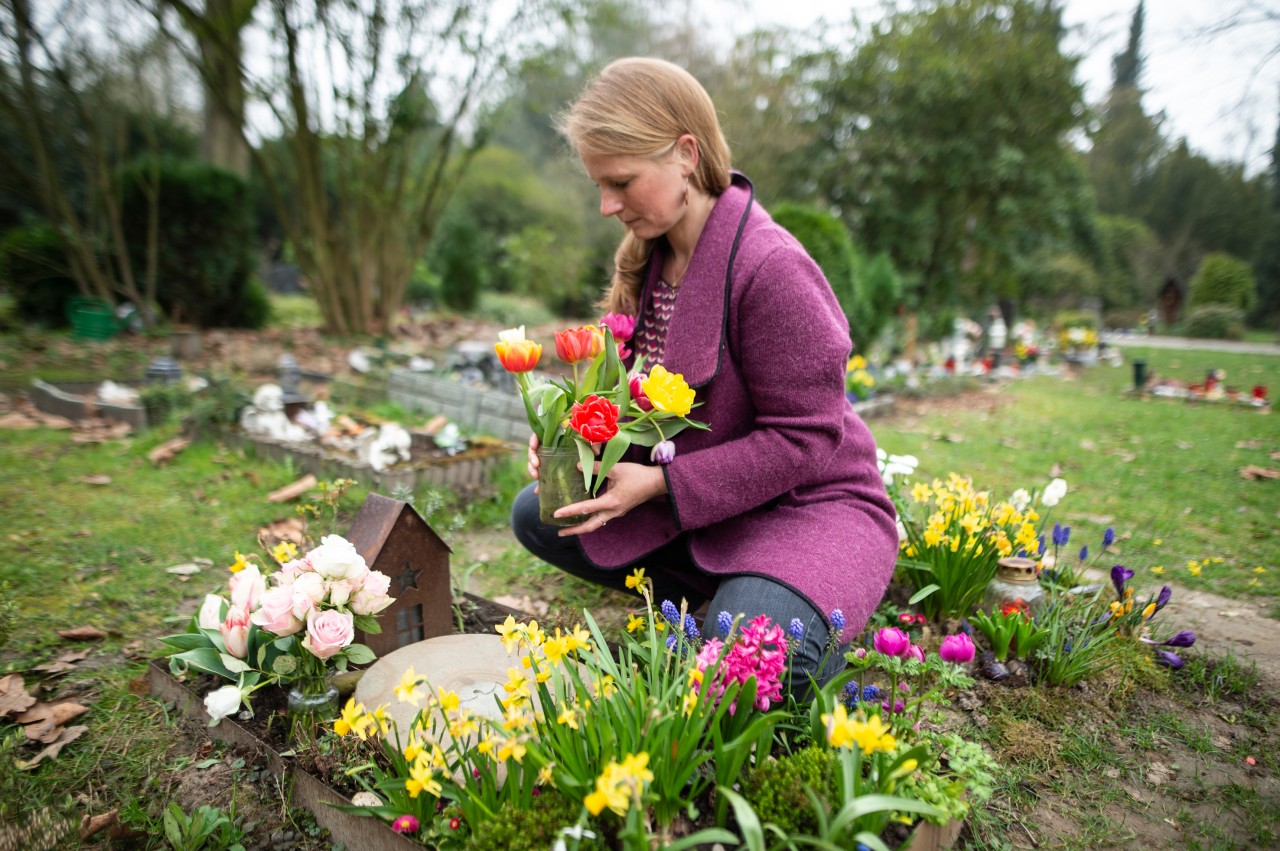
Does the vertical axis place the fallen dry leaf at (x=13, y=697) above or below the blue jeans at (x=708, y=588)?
below

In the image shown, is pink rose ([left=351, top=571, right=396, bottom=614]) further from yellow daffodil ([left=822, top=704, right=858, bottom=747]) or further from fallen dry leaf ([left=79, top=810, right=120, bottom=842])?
yellow daffodil ([left=822, top=704, right=858, bottom=747])

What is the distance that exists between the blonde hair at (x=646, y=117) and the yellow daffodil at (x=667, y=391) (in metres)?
0.61

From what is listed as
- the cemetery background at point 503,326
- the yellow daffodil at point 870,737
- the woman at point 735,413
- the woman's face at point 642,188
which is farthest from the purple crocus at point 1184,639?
the woman's face at point 642,188

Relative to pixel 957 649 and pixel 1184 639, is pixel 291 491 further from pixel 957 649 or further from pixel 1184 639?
pixel 1184 639

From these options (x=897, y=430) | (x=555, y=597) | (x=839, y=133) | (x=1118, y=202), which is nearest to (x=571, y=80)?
(x=839, y=133)

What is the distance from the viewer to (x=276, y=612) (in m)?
1.66

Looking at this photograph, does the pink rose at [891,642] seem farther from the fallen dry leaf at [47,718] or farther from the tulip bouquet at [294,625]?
the fallen dry leaf at [47,718]

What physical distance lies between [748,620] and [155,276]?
8658 millimetres

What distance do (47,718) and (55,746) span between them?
146 millimetres

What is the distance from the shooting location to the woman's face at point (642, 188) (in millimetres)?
1912

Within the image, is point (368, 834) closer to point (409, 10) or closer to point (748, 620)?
point (748, 620)

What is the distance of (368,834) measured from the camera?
59.7 inches

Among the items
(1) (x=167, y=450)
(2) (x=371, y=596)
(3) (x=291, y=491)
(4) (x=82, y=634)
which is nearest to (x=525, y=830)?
(2) (x=371, y=596)

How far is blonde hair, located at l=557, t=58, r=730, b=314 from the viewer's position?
1877mm
